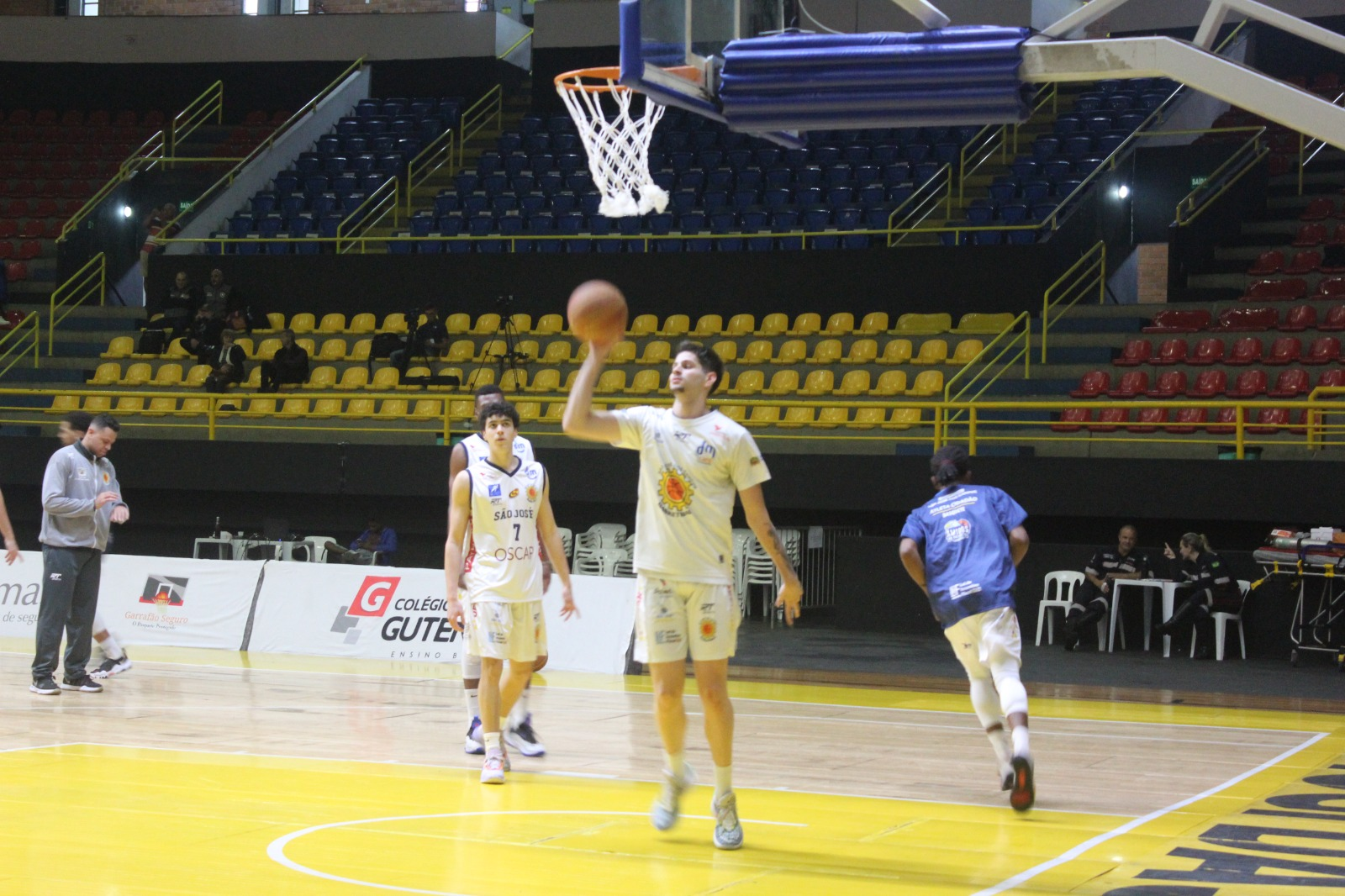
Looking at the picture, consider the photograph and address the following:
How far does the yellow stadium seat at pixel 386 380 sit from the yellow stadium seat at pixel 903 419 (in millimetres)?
7365

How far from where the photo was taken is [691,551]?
638cm

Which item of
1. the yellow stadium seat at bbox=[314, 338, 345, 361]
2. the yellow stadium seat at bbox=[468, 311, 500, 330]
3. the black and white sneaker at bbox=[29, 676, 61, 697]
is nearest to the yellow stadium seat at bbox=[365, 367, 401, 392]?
the yellow stadium seat at bbox=[314, 338, 345, 361]

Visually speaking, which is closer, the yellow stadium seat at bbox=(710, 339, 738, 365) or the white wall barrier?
the white wall barrier

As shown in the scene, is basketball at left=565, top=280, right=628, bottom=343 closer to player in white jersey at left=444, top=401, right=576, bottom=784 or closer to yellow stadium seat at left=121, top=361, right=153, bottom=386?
player in white jersey at left=444, top=401, right=576, bottom=784

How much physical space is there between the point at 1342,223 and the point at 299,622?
15.1 metres

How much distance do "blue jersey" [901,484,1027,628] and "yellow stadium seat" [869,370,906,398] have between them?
12102 millimetres

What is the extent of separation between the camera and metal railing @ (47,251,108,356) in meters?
26.2

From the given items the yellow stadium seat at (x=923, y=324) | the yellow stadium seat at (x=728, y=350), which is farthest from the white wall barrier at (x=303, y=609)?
the yellow stadium seat at (x=923, y=324)

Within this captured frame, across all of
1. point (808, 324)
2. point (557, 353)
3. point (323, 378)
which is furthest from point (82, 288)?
point (808, 324)

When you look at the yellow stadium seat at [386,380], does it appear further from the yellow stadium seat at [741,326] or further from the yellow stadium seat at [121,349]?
the yellow stadium seat at [741,326]

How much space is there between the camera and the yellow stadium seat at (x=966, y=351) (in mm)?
20344

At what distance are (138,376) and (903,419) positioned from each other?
11782mm

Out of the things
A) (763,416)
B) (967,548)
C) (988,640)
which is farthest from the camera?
(763,416)

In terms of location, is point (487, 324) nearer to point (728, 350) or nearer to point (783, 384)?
point (728, 350)
